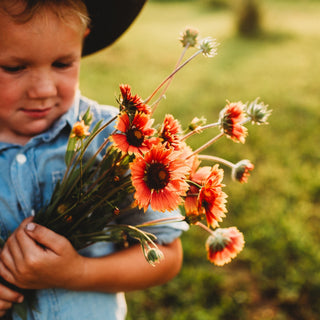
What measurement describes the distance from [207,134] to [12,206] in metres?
2.51

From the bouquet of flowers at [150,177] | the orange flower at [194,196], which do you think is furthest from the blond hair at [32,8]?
the orange flower at [194,196]

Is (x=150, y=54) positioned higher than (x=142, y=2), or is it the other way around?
(x=142, y=2)

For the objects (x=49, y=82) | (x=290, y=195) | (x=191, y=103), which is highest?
(x=49, y=82)

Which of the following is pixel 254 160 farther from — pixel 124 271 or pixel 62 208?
pixel 62 208

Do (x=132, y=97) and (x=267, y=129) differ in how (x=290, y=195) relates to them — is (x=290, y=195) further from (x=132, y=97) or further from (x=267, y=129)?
(x=132, y=97)

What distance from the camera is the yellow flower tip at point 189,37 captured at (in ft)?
2.87

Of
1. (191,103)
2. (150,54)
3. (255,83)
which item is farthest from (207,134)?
(150,54)

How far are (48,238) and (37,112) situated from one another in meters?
0.29

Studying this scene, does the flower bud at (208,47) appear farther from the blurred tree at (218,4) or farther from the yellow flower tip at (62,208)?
the blurred tree at (218,4)

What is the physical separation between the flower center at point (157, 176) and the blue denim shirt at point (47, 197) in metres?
0.32

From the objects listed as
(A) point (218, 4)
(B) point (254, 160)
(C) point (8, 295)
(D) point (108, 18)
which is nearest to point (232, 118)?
(D) point (108, 18)

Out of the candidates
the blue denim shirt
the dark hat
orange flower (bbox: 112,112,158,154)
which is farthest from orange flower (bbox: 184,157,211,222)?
the dark hat

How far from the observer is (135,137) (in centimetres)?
70

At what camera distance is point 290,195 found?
2.64 meters
